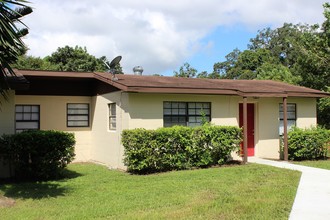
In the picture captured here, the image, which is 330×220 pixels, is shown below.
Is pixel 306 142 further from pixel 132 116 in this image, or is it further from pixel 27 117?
pixel 27 117

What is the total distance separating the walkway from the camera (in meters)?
6.76

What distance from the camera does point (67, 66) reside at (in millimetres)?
36062

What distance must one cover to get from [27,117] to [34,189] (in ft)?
19.3

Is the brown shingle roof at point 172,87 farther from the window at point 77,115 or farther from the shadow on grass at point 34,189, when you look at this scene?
the shadow on grass at point 34,189

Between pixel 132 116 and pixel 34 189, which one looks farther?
pixel 132 116

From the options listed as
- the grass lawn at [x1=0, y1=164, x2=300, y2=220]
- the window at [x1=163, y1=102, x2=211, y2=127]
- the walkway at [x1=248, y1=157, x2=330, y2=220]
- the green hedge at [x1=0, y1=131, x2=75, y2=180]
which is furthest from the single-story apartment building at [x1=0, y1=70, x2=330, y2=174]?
the walkway at [x1=248, y1=157, x2=330, y2=220]

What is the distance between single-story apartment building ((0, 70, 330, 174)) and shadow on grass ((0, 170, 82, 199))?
2.22 metres

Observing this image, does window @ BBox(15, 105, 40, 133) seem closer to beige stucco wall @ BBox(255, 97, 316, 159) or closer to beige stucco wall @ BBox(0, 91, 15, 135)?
beige stucco wall @ BBox(0, 91, 15, 135)

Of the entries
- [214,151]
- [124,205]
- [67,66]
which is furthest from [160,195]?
[67,66]

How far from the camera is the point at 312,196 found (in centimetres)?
820

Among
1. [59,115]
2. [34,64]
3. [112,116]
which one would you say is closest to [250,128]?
[112,116]

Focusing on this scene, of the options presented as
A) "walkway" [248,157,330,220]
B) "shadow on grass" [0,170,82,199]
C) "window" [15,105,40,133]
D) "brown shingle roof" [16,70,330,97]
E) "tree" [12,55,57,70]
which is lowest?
"shadow on grass" [0,170,82,199]

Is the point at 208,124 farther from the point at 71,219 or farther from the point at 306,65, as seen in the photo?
the point at 306,65

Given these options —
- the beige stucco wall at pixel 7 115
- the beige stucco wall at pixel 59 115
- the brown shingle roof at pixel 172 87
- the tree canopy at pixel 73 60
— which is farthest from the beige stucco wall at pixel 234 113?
the tree canopy at pixel 73 60
